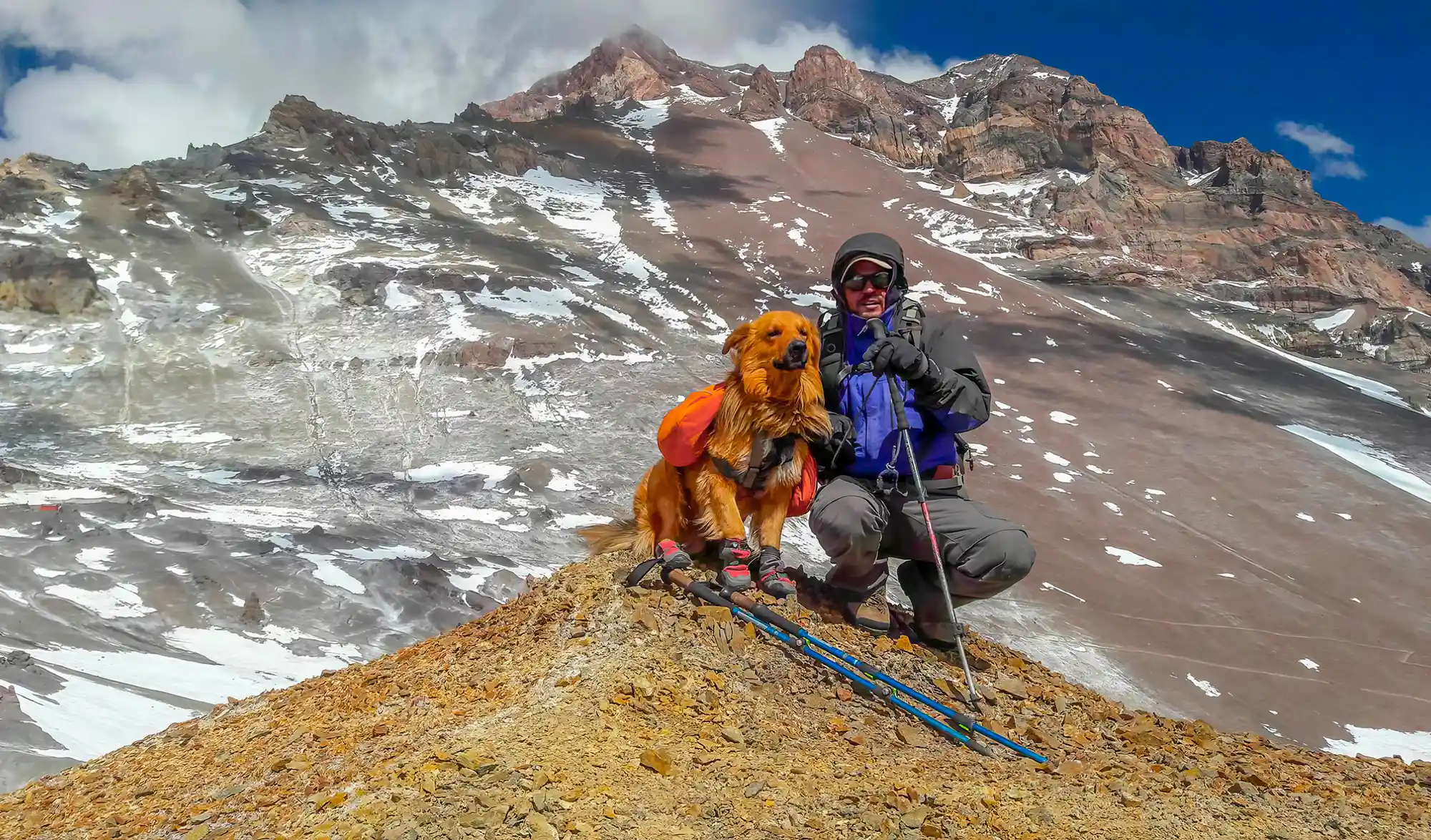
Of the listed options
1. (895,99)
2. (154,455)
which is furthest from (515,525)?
(895,99)

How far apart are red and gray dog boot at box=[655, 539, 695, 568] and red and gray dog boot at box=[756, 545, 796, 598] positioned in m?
0.37

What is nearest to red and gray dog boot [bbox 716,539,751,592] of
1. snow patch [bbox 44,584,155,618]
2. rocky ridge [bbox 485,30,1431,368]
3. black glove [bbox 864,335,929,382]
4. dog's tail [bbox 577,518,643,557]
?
dog's tail [bbox 577,518,643,557]

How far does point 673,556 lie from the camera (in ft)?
14.8

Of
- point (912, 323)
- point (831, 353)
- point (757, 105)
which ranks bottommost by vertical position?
point (831, 353)

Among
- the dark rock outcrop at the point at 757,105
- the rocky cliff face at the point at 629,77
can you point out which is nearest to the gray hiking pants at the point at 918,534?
the dark rock outcrop at the point at 757,105

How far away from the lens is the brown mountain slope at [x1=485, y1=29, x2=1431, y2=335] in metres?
62.1

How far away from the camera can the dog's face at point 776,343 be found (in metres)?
4.38

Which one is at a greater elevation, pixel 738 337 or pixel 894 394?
pixel 738 337

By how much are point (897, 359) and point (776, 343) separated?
608mm

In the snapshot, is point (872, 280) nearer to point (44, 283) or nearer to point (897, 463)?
point (897, 463)

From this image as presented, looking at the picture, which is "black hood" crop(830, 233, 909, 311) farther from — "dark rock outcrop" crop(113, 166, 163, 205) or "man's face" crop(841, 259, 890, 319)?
"dark rock outcrop" crop(113, 166, 163, 205)

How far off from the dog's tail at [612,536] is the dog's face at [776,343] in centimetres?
118

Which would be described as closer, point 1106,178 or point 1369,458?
point 1369,458

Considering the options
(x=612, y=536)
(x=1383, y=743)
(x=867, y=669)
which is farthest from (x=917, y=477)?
(x=1383, y=743)
